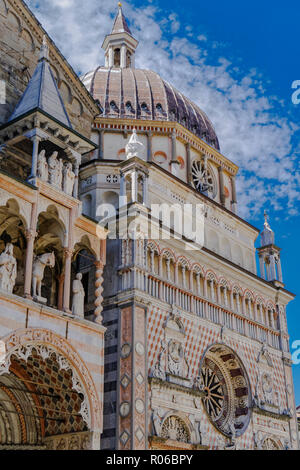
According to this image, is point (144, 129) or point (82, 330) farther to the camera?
point (144, 129)

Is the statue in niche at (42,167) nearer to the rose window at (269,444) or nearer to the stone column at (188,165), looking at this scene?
the stone column at (188,165)

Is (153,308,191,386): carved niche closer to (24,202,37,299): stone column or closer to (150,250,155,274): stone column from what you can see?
(150,250,155,274): stone column

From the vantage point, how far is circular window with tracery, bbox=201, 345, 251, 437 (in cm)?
2278

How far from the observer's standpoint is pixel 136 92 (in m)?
29.9

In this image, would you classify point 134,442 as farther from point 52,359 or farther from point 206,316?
point 206,316

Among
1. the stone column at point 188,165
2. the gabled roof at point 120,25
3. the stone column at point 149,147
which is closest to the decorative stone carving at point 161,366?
the stone column at point 188,165

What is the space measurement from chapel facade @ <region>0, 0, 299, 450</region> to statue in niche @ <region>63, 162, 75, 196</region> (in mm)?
59

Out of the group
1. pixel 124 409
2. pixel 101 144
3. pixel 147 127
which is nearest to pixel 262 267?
pixel 147 127

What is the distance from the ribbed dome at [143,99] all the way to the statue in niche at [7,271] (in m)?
13.4

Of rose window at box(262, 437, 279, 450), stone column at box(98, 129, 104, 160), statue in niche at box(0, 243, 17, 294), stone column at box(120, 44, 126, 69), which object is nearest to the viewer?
statue in niche at box(0, 243, 17, 294)

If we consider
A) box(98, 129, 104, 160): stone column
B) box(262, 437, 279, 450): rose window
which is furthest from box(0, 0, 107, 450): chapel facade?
box(262, 437, 279, 450): rose window

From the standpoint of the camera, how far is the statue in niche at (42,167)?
17.6 m

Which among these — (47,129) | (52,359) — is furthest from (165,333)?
(47,129)

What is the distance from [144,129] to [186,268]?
324 inches
